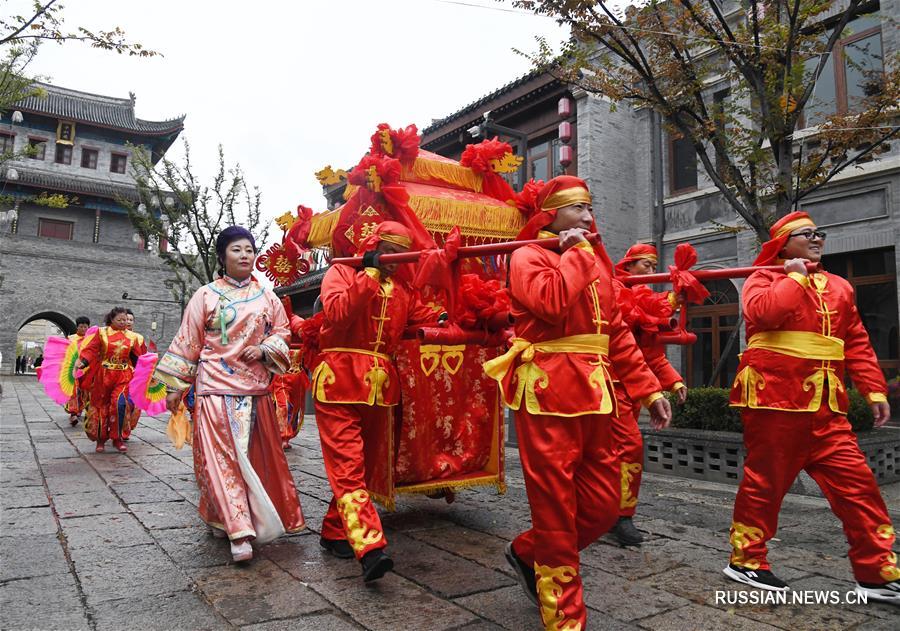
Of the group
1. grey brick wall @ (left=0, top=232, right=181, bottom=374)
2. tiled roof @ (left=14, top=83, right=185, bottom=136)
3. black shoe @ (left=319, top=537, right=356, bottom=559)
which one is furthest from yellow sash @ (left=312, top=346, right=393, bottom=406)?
tiled roof @ (left=14, top=83, right=185, bottom=136)

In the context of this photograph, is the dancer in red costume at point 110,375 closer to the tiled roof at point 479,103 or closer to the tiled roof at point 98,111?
the tiled roof at point 479,103

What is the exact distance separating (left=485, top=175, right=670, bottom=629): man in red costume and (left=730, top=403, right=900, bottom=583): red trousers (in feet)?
3.25

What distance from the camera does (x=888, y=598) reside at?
2779 mm

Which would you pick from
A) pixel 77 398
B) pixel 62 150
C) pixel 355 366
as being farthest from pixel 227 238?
pixel 62 150

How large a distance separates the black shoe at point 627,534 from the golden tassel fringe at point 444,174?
8.41ft

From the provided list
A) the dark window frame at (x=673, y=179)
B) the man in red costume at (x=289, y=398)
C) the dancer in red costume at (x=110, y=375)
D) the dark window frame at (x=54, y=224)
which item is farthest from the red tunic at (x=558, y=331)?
the dark window frame at (x=54, y=224)

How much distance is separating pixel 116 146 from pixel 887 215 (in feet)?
131

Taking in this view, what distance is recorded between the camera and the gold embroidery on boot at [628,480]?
12.8ft

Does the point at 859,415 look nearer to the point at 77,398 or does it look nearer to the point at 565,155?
the point at 565,155

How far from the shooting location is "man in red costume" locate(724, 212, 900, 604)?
2.91 m

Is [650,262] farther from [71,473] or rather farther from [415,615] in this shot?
[71,473]

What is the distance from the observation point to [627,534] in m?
3.73

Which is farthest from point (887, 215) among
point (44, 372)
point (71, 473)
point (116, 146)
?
point (116, 146)

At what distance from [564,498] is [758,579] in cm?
129
